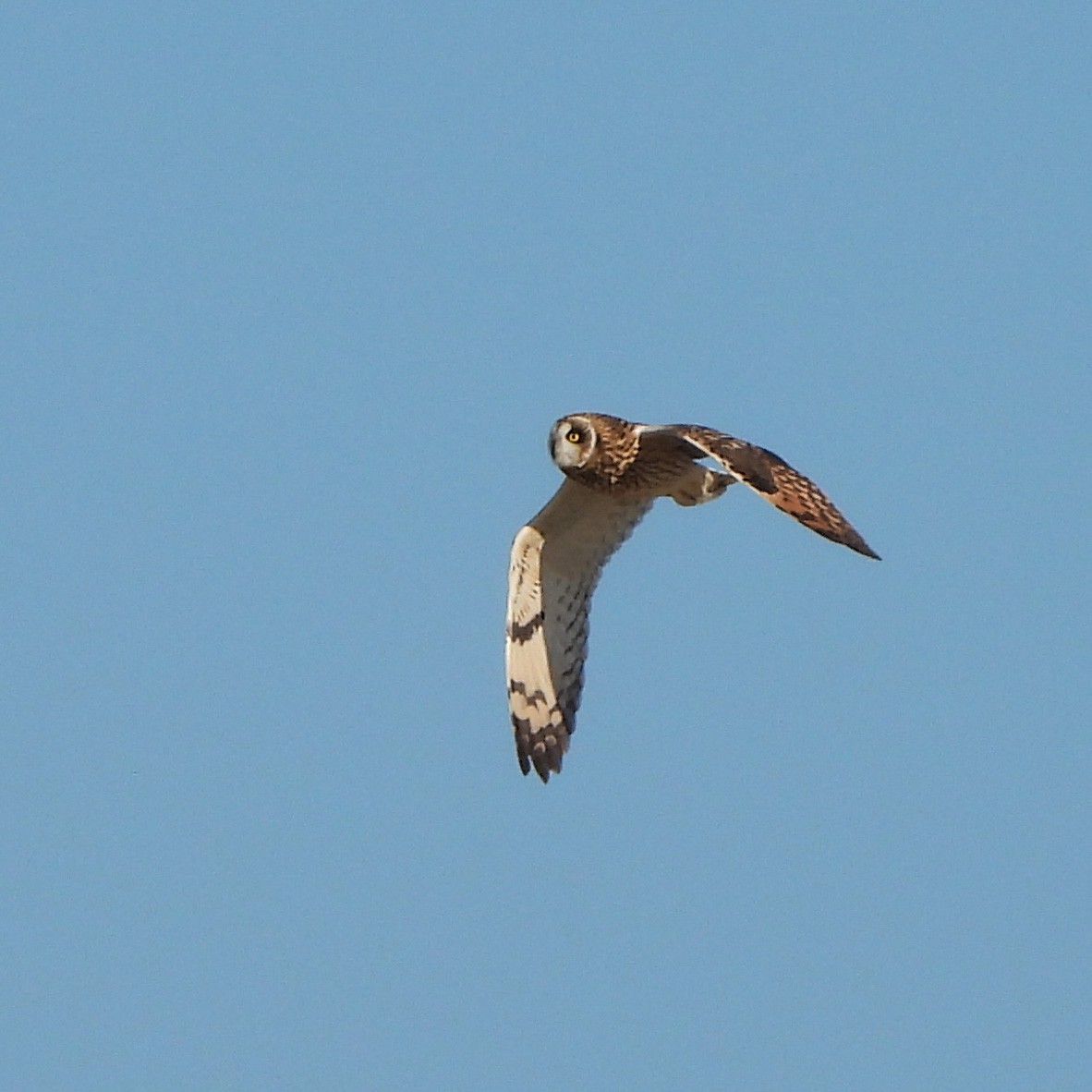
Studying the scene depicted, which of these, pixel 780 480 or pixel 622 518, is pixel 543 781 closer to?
pixel 622 518

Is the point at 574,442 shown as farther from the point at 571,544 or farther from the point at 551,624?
the point at 551,624

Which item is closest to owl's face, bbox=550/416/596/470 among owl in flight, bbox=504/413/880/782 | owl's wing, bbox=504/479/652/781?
owl in flight, bbox=504/413/880/782

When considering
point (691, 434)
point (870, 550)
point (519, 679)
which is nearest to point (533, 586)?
point (519, 679)

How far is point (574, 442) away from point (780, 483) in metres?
1.69

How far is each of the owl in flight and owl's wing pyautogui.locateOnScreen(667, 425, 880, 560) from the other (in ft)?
1.86

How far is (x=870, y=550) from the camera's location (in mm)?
9734

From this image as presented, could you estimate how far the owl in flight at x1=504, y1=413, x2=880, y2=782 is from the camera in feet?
38.7

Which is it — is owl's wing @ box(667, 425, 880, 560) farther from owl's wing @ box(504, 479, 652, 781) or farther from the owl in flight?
→ owl's wing @ box(504, 479, 652, 781)

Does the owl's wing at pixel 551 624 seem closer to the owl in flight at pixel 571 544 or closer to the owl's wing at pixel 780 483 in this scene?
the owl in flight at pixel 571 544

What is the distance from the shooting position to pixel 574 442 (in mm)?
11812

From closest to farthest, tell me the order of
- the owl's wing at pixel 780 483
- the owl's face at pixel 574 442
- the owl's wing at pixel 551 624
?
the owl's wing at pixel 780 483, the owl's face at pixel 574 442, the owl's wing at pixel 551 624

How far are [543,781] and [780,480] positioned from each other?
289cm

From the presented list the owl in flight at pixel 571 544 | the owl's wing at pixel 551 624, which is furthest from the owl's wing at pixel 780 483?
the owl's wing at pixel 551 624

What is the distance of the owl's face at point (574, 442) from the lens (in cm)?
1177
